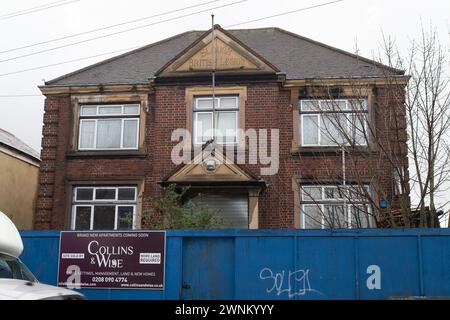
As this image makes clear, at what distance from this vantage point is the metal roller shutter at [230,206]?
1605 cm

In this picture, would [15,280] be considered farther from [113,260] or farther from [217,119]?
[217,119]

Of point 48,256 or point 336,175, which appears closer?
point 48,256

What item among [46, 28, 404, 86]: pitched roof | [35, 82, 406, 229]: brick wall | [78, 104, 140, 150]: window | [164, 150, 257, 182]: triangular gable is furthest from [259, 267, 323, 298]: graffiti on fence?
[78, 104, 140, 150]: window

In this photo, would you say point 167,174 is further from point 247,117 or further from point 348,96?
point 348,96

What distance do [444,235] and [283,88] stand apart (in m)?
8.39

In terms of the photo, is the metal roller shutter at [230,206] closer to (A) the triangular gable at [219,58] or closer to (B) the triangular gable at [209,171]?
(B) the triangular gable at [209,171]

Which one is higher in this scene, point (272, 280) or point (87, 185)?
point (87, 185)

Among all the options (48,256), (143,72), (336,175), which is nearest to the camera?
(48,256)

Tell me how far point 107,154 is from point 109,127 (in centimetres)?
101

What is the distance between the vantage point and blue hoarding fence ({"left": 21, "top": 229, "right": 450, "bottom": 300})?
412 inches

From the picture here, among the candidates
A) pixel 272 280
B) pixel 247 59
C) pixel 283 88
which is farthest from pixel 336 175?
pixel 272 280

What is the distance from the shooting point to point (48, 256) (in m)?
11.5

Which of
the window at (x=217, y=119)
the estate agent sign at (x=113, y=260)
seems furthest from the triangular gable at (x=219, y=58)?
the estate agent sign at (x=113, y=260)

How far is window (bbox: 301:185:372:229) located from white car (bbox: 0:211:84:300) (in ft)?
28.3
